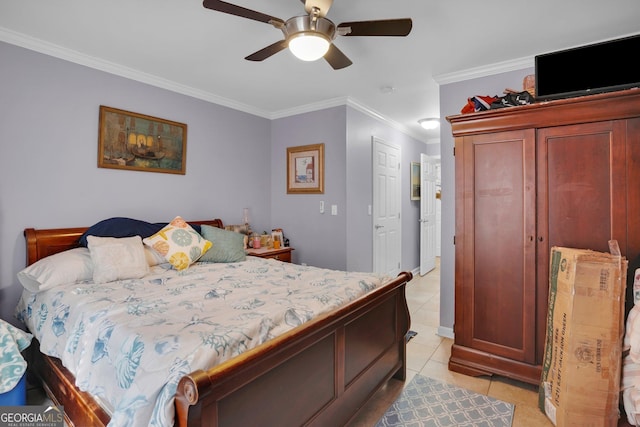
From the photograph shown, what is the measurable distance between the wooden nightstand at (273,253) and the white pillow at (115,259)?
121cm

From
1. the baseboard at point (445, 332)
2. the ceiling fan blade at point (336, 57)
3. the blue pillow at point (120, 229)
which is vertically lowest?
the baseboard at point (445, 332)

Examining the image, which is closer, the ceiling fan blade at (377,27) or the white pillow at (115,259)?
the ceiling fan blade at (377,27)

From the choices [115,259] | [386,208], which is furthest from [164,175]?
[386,208]

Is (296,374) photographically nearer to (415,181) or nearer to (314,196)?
(314,196)

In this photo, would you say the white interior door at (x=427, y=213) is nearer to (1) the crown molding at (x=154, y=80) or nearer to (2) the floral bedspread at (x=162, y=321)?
(1) the crown molding at (x=154, y=80)

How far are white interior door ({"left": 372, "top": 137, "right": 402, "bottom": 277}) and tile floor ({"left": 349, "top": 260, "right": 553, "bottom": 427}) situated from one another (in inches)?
48.0

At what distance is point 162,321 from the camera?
4.82ft

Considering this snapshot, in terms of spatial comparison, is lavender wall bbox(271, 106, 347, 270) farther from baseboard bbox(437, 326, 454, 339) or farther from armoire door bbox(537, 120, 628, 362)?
armoire door bbox(537, 120, 628, 362)

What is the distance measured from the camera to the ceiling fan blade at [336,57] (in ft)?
6.68

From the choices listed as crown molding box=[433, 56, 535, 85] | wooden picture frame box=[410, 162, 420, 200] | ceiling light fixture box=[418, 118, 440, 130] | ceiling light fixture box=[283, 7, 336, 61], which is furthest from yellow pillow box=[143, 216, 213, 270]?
wooden picture frame box=[410, 162, 420, 200]

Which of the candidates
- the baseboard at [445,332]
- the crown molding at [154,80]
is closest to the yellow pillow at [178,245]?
the crown molding at [154,80]

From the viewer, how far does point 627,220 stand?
6.46 ft

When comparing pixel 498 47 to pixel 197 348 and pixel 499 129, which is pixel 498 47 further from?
pixel 197 348

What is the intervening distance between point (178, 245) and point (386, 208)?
3.03m
